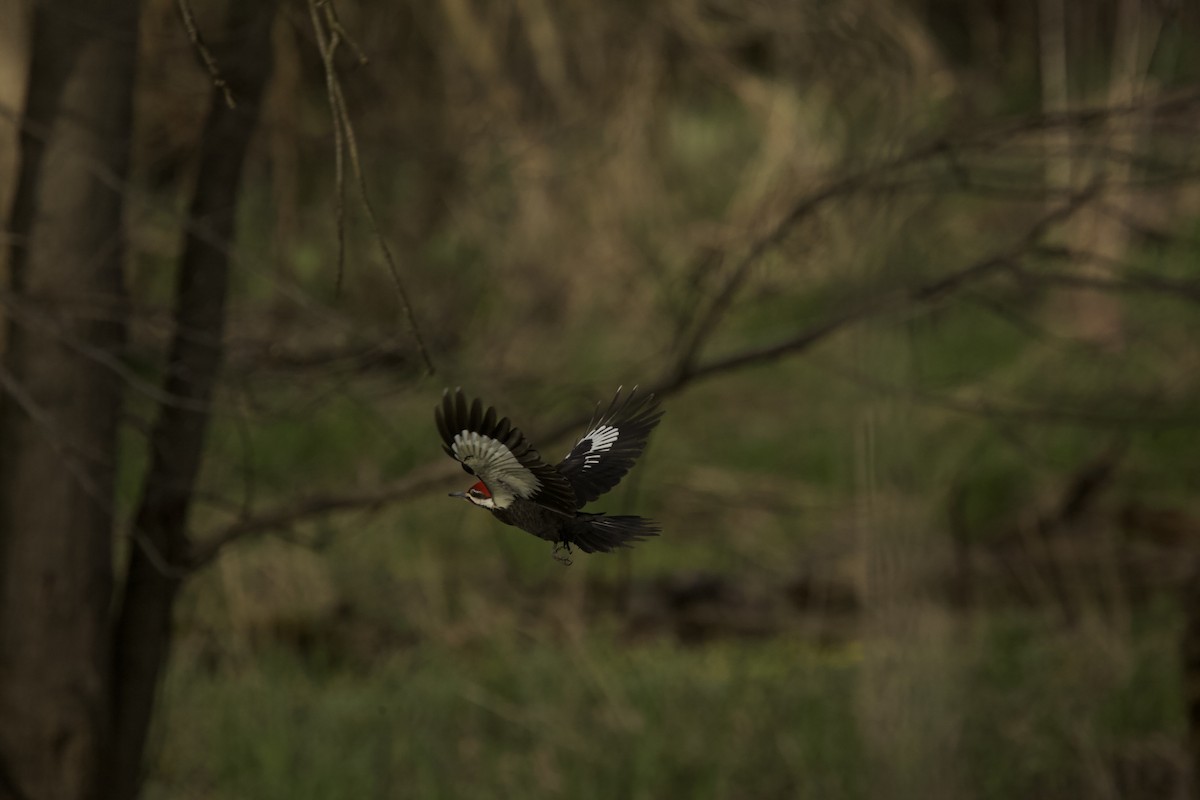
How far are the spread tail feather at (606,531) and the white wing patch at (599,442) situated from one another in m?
0.09

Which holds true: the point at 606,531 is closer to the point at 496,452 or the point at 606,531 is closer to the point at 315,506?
the point at 496,452

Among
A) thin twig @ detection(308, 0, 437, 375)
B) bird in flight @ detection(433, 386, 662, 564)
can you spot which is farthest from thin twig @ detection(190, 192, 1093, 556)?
bird in flight @ detection(433, 386, 662, 564)

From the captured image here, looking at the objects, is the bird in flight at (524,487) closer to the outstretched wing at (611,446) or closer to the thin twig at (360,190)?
the outstretched wing at (611,446)

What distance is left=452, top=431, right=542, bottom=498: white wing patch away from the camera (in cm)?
94

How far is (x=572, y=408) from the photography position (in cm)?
412

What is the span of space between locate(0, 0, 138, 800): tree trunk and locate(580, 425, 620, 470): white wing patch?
2.21 metres

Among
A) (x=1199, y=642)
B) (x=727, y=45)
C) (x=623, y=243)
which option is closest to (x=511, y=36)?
(x=623, y=243)

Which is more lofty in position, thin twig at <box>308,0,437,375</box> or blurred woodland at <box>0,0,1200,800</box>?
blurred woodland at <box>0,0,1200,800</box>

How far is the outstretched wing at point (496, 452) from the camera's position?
3.08 feet

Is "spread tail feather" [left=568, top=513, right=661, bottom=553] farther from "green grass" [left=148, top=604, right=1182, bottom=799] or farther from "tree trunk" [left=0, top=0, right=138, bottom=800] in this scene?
"green grass" [left=148, top=604, right=1182, bottom=799]

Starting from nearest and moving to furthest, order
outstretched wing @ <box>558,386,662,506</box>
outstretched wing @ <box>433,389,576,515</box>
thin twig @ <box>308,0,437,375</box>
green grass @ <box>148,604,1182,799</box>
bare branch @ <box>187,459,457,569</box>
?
outstretched wing @ <box>433,389,576,515</box>
outstretched wing @ <box>558,386,662,506</box>
thin twig @ <box>308,0,437,375</box>
bare branch @ <box>187,459,457,569</box>
green grass @ <box>148,604,1182,799</box>

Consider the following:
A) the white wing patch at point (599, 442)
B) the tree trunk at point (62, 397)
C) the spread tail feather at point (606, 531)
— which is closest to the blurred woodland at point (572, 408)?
the tree trunk at point (62, 397)

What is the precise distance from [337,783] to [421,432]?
11.0 feet

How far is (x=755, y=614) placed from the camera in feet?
25.0
